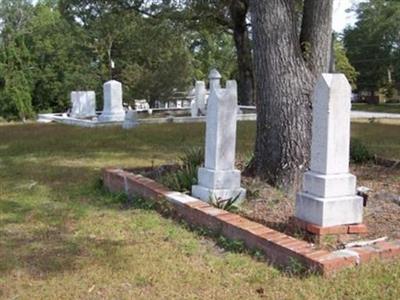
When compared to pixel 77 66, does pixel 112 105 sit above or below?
below

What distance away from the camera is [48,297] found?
3363 mm

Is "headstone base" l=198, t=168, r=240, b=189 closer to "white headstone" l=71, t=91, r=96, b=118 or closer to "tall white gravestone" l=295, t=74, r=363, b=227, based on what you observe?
"tall white gravestone" l=295, t=74, r=363, b=227

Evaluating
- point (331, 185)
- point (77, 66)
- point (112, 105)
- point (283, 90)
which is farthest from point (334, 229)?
point (77, 66)

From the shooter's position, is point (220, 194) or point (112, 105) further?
point (112, 105)

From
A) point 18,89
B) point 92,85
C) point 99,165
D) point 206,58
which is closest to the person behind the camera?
point 99,165

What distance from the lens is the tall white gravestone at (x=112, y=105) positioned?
17641 millimetres

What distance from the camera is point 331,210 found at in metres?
4.18

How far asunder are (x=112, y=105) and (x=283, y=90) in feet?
43.1

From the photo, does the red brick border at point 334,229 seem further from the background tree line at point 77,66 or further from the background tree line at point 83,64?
the background tree line at point 77,66

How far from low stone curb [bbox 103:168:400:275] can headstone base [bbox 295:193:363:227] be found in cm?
27

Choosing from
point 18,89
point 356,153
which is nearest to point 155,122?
point 356,153

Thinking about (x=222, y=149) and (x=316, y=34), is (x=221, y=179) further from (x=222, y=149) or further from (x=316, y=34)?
(x=316, y=34)

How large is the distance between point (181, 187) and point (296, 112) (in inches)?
54.0

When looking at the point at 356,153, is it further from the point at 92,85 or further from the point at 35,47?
the point at 35,47
